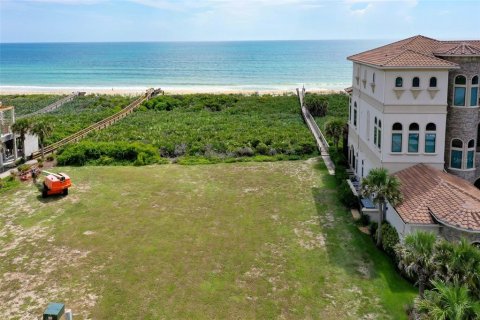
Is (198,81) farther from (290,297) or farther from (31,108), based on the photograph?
(290,297)

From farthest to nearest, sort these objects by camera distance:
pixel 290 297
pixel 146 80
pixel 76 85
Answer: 1. pixel 146 80
2. pixel 76 85
3. pixel 290 297

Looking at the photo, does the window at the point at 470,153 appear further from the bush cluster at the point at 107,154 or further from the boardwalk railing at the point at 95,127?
the boardwalk railing at the point at 95,127

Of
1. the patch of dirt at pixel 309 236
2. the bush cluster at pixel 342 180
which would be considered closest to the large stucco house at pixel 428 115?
the bush cluster at pixel 342 180

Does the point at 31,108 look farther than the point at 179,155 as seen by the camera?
Yes

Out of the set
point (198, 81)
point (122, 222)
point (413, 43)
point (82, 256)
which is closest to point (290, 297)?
point (82, 256)

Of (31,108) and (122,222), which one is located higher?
(31,108)

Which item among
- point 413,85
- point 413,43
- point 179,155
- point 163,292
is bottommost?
point 163,292

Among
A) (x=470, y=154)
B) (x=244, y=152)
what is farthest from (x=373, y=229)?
(x=244, y=152)

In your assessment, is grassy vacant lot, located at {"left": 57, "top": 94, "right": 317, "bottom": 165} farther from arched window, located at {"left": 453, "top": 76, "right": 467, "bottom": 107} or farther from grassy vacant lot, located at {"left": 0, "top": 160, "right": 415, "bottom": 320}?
arched window, located at {"left": 453, "top": 76, "right": 467, "bottom": 107}
